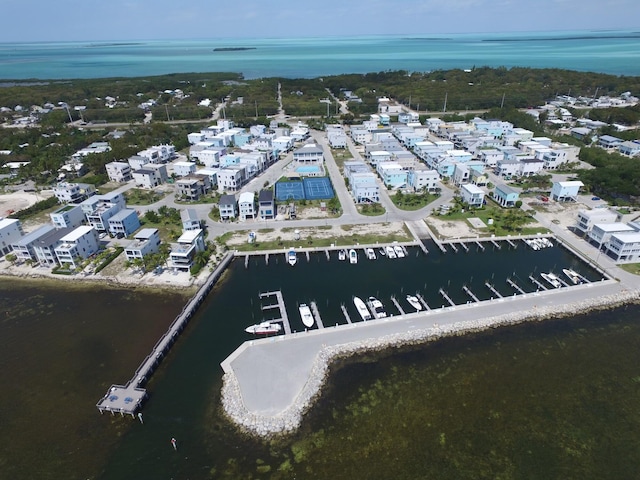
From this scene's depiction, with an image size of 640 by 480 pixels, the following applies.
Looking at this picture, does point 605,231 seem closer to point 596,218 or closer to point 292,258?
point 596,218

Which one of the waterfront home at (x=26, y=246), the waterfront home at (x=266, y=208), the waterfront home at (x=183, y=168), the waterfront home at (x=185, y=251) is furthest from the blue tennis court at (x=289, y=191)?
the waterfront home at (x=26, y=246)

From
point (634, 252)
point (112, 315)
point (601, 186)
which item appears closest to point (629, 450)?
point (634, 252)

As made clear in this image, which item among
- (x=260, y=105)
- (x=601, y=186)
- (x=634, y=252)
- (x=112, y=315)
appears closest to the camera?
(x=112, y=315)

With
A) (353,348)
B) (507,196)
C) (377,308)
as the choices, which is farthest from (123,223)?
(507,196)

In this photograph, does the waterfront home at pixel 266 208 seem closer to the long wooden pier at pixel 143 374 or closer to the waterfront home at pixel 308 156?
the long wooden pier at pixel 143 374

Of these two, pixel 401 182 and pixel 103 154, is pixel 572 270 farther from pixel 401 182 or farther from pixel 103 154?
pixel 103 154

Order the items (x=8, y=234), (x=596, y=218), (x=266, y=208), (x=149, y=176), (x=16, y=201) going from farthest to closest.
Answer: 1. (x=149, y=176)
2. (x=16, y=201)
3. (x=266, y=208)
4. (x=596, y=218)
5. (x=8, y=234)
